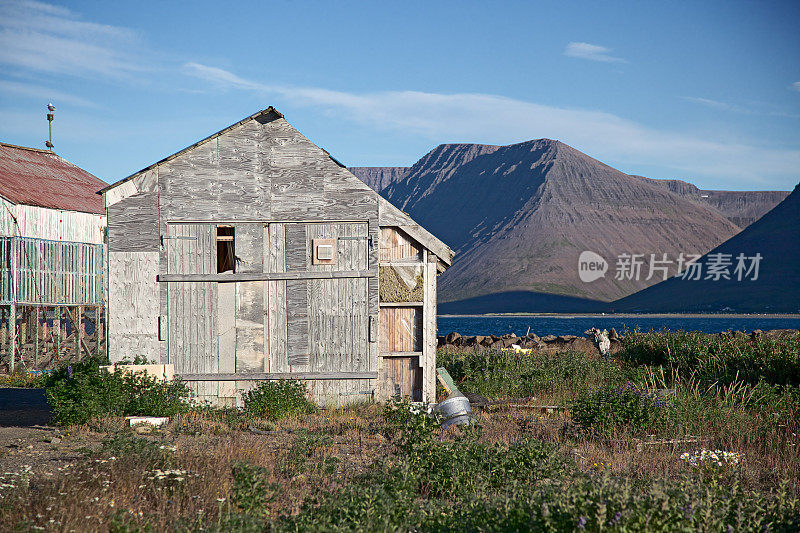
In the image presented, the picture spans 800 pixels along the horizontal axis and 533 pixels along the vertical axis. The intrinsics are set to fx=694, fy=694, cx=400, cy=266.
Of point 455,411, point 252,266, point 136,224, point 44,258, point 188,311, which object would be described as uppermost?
point 136,224

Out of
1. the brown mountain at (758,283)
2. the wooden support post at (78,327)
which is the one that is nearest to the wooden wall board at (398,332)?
the wooden support post at (78,327)

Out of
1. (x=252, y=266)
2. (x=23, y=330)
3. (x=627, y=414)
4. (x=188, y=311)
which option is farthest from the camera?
(x=23, y=330)

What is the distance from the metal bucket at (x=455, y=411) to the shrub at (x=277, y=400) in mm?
2581

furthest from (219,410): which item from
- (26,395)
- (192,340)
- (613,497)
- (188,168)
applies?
(613,497)

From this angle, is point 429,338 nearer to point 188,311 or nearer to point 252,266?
point 252,266

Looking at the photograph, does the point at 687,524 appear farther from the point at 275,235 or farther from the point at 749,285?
the point at 749,285

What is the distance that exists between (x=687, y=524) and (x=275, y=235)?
9.59 m

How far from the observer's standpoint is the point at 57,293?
926 inches

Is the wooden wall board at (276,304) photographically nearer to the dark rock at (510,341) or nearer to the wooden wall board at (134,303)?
the wooden wall board at (134,303)

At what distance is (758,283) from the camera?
178 meters

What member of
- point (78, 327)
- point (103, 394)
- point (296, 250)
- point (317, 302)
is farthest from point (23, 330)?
point (317, 302)

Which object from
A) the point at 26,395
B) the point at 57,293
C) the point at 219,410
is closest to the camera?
the point at 219,410

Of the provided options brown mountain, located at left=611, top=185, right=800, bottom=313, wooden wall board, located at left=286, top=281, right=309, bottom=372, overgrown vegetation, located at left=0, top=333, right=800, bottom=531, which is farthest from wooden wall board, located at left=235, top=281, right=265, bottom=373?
brown mountain, located at left=611, top=185, right=800, bottom=313

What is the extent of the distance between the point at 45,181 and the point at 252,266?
17.6 meters
